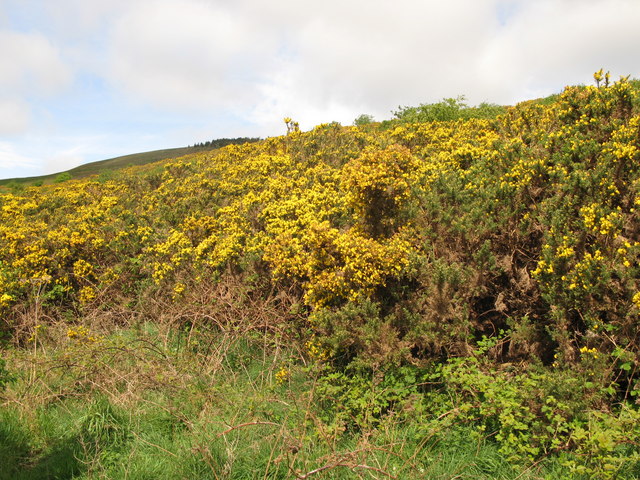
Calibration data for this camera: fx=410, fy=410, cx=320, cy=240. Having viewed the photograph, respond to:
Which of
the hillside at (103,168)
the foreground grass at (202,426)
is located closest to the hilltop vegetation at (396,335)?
the foreground grass at (202,426)

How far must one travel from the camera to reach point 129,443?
12.0 ft

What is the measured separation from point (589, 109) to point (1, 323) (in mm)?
9263

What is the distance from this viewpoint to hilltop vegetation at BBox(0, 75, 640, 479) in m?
3.16

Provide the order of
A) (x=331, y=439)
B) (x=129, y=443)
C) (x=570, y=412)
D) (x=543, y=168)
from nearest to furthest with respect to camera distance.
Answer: (x=570, y=412)
(x=331, y=439)
(x=129, y=443)
(x=543, y=168)

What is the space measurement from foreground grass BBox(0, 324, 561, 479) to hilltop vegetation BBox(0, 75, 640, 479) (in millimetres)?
23

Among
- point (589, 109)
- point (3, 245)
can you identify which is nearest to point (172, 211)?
point (3, 245)

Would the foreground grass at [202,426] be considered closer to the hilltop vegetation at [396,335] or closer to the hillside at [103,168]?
the hilltop vegetation at [396,335]

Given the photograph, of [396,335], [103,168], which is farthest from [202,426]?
[103,168]

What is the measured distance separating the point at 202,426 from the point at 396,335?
6.69ft

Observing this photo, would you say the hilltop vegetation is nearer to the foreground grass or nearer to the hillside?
the foreground grass

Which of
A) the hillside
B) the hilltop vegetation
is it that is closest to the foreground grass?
the hilltop vegetation

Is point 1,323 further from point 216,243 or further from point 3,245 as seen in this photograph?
point 216,243

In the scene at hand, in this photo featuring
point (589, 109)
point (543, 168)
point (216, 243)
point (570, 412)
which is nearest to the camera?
point (570, 412)

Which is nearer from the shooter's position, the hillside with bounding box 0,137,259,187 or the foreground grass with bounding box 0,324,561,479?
the foreground grass with bounding box 0,324,561,479
